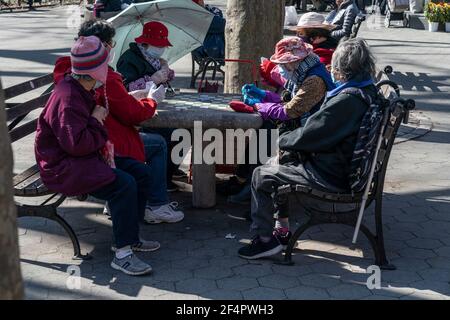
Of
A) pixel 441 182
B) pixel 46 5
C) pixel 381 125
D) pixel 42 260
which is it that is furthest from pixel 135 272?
pixel 46 5

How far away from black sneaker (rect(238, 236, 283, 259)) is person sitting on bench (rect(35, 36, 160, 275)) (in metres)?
0.65

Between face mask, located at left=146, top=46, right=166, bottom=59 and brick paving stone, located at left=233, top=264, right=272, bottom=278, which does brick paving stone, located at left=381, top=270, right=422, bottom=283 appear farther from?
face mask, located at left=146, top=46, right=166, bottom=59

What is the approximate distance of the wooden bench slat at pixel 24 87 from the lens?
5.43 m

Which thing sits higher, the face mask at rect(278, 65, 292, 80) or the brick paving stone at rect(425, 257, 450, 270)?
the face mask at rect(278, 65, 292, 80)

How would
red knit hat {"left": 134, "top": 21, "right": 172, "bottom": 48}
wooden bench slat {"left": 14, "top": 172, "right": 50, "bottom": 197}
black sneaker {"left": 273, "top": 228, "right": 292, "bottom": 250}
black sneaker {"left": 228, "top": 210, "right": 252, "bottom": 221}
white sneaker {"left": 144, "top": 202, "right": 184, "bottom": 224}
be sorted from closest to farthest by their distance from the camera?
wooden bench slat {"left": 14, "top": 172, "right": 50, "bottom": 197}, black sneaker {"left": 273, "top": 228, "right": 292, "bottom": 250}, white sneaker {"left": 144, "top": 202, "right": 184, "bottom": 224}, black sneaker {"left": 228, "top": 210, "right": 252, "bottom": 221}, red knit hat {"left": 134, "top": 21, "right": 172, "bottom": 48}

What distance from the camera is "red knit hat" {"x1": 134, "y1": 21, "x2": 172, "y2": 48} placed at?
5.53 metres

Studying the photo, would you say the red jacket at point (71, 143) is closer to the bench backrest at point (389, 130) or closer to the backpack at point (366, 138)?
the backpack at point (366, 138)

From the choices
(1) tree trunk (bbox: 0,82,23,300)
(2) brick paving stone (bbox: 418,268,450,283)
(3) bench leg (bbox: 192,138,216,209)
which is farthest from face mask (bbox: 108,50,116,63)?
(1) tree trunk (bbox: 0,82,23,300)

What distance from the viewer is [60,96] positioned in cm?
429

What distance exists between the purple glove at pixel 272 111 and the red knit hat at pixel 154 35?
958 mm

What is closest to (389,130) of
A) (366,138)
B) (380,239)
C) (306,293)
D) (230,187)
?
(366,138)

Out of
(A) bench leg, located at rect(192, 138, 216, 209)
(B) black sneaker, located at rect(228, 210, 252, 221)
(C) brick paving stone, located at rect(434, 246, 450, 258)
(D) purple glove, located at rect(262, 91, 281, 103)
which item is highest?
(D) purple glove, located at rect(262, 91, 281, 103)

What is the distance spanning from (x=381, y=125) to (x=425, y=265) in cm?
98

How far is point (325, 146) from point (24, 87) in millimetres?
2504
